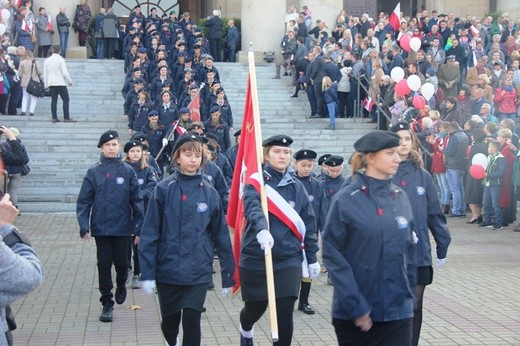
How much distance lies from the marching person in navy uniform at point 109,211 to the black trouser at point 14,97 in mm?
13733

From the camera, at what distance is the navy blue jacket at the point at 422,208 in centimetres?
738

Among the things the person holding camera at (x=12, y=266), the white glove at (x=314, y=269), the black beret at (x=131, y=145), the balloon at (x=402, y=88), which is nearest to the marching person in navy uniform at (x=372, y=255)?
the white glove at (x=314, y=269)

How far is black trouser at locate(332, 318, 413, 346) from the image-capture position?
19.2ft

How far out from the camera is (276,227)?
24.6 feet

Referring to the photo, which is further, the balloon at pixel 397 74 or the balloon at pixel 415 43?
the balloon at pixel 415 43

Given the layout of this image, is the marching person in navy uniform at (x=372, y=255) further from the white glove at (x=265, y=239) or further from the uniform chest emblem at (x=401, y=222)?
the white glove at (x=265, y=239)

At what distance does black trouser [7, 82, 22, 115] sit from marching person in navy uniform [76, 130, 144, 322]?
1373 cm

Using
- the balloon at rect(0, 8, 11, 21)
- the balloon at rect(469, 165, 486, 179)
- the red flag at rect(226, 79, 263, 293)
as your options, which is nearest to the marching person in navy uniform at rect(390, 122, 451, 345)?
the red flag at rect(226, 79, 263, 293)

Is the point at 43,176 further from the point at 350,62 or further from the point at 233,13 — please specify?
the point at 233,13

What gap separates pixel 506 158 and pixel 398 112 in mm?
4536

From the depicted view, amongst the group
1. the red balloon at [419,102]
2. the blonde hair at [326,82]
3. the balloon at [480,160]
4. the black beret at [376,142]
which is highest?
the black beret at [376,142]

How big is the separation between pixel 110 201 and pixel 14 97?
14137mm

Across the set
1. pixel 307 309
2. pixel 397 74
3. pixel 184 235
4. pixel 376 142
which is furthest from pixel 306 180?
pixel 397 74

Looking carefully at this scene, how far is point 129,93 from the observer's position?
70.0 ft
